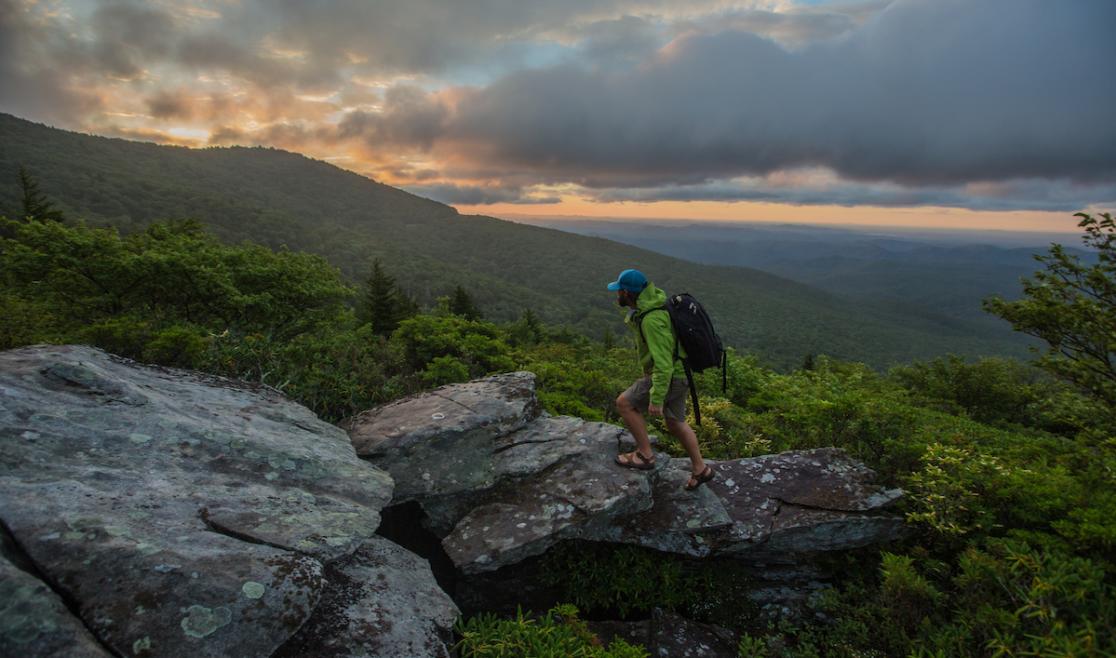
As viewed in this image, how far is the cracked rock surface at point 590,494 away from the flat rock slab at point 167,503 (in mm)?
1103

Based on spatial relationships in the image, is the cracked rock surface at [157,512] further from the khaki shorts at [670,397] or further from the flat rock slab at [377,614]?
the khaki shorts at [670,397]

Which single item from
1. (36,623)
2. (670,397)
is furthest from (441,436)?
(36,623)

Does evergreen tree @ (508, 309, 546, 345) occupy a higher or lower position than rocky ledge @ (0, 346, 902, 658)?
lower

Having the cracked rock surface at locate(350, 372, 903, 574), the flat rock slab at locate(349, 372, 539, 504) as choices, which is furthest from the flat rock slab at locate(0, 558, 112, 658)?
the flat rock slab at locate(349, 372, 539, 504)

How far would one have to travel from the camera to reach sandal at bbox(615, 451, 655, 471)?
23.5ft

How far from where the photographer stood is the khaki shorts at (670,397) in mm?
6699

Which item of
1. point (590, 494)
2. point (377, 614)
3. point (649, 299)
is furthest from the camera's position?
point (590, 494)

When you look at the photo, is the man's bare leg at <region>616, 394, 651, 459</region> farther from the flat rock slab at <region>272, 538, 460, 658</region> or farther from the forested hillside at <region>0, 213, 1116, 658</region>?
the flat rock slab at <region>272, 538, 460, 658</region>

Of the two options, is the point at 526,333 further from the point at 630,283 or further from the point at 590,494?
the point at 630,283

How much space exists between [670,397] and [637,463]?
3.73 feet

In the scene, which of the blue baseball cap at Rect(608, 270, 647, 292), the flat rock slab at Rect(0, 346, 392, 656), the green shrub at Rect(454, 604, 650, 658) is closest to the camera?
the flat rock slab at Rect(0, 346, 392, 656)

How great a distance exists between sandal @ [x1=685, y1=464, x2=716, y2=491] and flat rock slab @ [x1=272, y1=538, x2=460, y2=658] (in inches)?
143

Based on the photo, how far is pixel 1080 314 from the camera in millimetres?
7277

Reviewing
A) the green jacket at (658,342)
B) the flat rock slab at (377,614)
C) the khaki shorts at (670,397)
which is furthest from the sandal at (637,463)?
the flat rock slab at (377,614)
